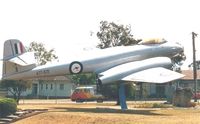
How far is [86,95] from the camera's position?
213 feet

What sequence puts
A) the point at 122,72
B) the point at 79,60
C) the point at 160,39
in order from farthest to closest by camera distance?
1. the point at 160,39
2. the point at 79,60
3. the point at 122,72

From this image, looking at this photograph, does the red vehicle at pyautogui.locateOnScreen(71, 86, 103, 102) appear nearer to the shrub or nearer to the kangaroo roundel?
the kangaroo roundel

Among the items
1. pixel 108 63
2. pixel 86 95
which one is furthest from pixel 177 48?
pixel 86 95

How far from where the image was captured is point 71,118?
31.5 m

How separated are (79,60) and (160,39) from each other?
789 cm

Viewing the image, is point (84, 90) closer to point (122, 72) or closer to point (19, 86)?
point (19, 86)

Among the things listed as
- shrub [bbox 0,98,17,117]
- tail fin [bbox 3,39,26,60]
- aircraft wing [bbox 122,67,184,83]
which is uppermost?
tail fin [bbox 3,39,26,60]

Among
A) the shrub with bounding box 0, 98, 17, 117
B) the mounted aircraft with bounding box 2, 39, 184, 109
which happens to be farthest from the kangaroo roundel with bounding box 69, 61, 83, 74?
the shrub with bounding box 0, 98, 17, 117

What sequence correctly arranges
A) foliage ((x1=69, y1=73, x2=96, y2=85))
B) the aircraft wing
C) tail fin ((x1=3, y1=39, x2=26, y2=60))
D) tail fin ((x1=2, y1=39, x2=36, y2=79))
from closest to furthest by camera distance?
the aircraft wing < tail fin ((x1=2, y1=39, x2=36, y2=79)) < tail fin ((x1=3, y1=39, x2=26, y2=60)) < foliage ((x1=69, y1=73, x2=96, y2=85))

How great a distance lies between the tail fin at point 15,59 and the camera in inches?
1540

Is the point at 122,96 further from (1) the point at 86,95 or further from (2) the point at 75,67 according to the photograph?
(1) the point at 86,95

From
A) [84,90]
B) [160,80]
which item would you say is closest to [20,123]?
[160,80]

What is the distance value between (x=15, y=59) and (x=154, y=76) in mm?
12461

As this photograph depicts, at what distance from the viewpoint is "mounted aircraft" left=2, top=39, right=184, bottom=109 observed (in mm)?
36781
